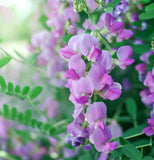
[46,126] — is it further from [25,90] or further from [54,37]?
[54,37]

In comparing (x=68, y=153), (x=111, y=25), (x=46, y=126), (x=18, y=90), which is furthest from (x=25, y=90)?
(x=68, y=153)

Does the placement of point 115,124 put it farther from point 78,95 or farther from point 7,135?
point 7,135

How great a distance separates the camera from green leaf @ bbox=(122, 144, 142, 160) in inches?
20.4

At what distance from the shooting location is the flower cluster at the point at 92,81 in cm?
47

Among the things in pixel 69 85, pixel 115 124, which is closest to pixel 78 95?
pixel 69 85

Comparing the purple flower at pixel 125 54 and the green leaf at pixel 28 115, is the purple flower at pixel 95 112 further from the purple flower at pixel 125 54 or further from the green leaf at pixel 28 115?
the green leaf at pixel 28 115

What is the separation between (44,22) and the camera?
0.83 m

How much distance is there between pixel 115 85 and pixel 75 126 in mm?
101

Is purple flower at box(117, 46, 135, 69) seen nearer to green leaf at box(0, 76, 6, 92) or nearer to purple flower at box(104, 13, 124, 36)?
purple flower at box(104, 13, 124, 36)

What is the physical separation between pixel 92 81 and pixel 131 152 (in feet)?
0.51

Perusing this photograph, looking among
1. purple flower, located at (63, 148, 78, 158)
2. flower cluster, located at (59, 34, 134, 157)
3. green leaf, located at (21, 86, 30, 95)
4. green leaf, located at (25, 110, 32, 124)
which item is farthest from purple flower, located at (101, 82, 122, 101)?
purple flower, located at (63, 148, 78, 158)

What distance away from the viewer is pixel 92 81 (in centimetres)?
48

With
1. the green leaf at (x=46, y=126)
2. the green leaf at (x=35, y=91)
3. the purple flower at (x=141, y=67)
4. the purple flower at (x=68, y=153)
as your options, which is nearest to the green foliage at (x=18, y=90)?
the green leaf at (x=35, y=91)

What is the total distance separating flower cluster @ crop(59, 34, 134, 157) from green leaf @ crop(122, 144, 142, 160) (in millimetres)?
54
